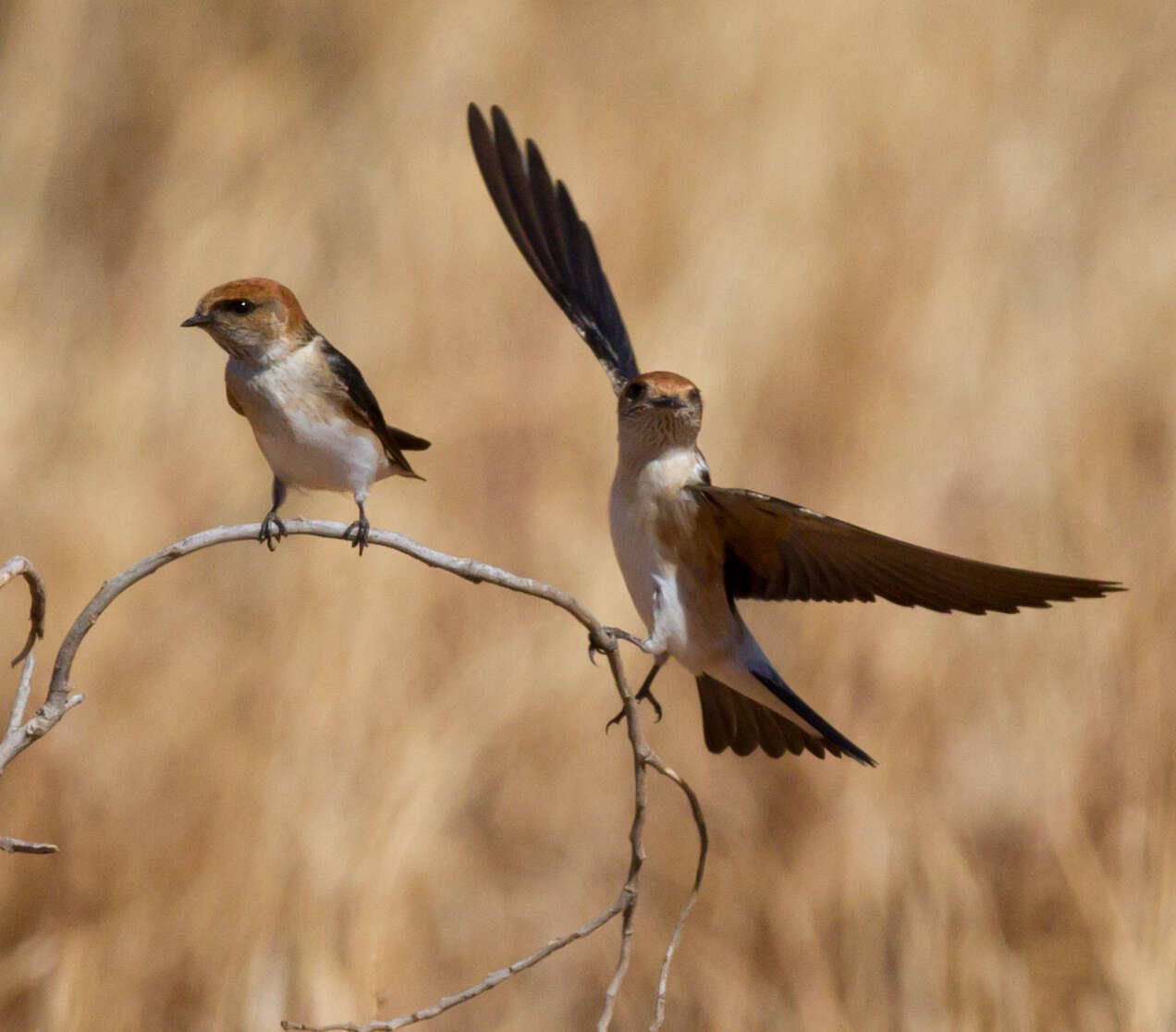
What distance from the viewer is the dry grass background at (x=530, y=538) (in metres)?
4.00

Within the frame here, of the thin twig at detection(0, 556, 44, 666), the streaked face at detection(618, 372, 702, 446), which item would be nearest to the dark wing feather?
the streaked face at detection(618, 372, 702, 446)

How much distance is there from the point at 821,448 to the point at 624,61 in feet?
7.44

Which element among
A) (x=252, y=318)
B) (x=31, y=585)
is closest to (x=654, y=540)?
(x=252, y=318)

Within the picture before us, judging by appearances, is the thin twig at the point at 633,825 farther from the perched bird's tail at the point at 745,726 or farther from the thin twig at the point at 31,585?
the perched bird's tail at the point at 745,726

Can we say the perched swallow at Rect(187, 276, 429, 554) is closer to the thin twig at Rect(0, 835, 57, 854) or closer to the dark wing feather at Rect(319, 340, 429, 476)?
the dark wing feather at Rect(319, 340, 429, 476)

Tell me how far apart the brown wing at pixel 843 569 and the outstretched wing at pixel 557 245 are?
0.55 metres

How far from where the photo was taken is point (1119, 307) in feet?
19.1

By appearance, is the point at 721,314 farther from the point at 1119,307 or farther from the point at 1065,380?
the point at 1119,307

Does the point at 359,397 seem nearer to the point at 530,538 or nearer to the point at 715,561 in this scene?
the point at 715,561

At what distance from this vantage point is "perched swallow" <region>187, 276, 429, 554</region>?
2633mm

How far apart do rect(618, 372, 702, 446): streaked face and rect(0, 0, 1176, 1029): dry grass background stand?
1.71 m

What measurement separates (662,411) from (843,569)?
0.40 m

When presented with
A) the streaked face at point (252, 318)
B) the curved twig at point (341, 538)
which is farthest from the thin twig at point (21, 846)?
the streaked face at point (252, 318)

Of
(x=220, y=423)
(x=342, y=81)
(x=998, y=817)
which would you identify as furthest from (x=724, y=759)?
(x=342, y=81)
